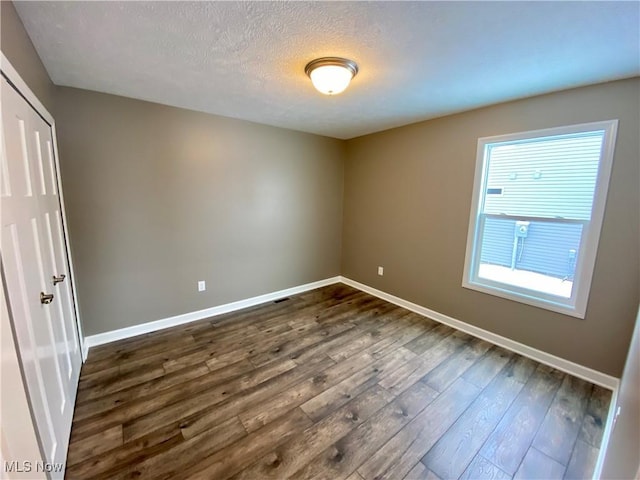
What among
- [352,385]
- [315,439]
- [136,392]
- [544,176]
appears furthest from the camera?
[544,176]

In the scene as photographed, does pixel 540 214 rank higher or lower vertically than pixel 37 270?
higher

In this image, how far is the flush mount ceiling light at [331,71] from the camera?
5.73 feet

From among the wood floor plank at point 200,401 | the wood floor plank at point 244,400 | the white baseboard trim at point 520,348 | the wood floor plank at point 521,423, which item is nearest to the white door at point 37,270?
the wood floor plank at point 200,401

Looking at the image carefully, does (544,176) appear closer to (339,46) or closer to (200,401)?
(339,46)

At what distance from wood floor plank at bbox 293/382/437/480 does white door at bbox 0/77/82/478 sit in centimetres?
130

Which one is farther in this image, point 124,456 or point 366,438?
point 366,438

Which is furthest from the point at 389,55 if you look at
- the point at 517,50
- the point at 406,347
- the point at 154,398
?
the point at 154,398

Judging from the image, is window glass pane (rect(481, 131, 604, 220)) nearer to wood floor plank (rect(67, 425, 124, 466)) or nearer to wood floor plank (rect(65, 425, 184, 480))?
wood floor plank (rect(65, 425, 184, 480))

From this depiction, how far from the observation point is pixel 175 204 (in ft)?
9.37

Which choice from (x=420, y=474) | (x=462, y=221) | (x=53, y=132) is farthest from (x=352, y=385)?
(x=53, y=132)

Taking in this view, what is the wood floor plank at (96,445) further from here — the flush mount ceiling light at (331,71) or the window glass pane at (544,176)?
the window glass pane at (544,176)

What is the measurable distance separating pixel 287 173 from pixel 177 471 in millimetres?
3124

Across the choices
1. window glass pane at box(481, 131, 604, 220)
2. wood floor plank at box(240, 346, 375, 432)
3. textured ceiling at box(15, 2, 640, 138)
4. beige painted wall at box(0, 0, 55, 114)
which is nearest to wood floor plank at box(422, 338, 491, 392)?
wood floor plank at box(240, 346, 375, 432)

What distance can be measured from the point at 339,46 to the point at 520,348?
3.03 metres
